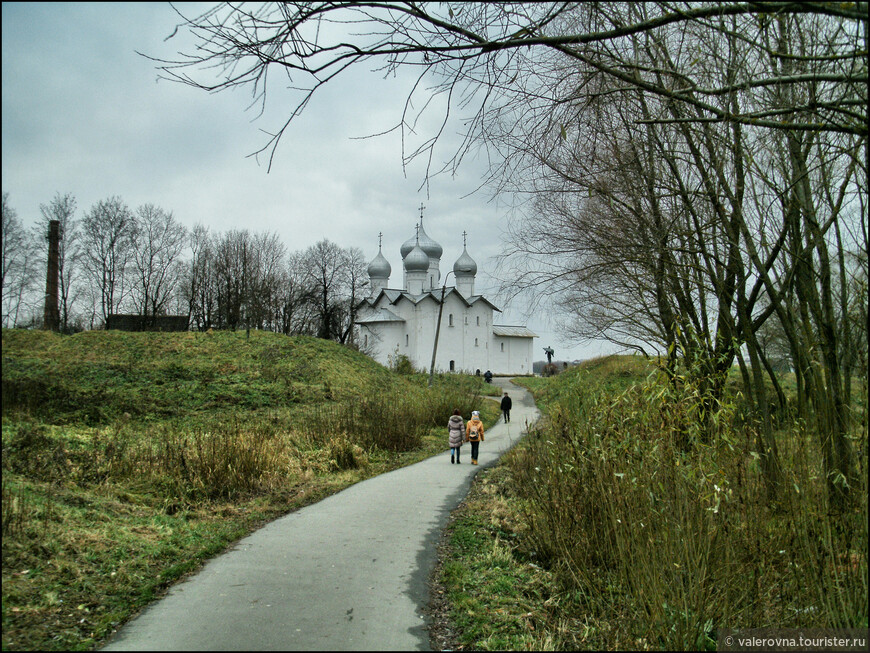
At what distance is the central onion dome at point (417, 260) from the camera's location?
220ft

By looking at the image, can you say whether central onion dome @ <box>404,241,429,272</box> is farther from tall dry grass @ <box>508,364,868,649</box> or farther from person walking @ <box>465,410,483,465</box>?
tall dry grass @ <box>508,364,868,649</box>

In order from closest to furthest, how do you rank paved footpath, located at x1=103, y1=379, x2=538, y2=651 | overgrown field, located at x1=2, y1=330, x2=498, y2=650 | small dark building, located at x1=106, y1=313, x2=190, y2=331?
paved footpath, located at x1=103, y1=379, x2=538, y2=651
overgrown field, located at x1=2, y1=330, x2=498, y2=650
small dark building, located at x1=106, y1=313, x2=190, y2=331

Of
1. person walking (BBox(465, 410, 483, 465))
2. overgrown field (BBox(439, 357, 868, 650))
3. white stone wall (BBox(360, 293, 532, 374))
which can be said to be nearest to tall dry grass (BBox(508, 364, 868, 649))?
overgrown field (BBox(439, 357, 868, 650))

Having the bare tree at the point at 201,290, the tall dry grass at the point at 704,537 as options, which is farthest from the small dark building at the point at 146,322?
the tall dry grass at the point at 704,537

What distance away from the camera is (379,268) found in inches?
2714

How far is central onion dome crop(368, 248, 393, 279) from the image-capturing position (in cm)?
6894

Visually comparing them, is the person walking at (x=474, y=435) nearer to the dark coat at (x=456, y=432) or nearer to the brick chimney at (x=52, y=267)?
the dark coat at (x=456, y=432)

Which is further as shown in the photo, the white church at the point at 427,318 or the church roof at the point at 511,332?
the church roof at the point at 511,332

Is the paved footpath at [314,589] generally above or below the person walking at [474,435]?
below

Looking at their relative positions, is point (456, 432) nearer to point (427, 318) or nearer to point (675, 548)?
point (675, 548)

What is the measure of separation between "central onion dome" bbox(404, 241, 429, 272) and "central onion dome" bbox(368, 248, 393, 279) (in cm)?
256

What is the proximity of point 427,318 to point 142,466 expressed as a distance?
53.9 meters

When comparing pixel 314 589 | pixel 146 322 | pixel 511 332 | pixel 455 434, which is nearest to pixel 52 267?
pixel 314 589

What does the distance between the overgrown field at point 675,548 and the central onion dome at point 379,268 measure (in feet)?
207
